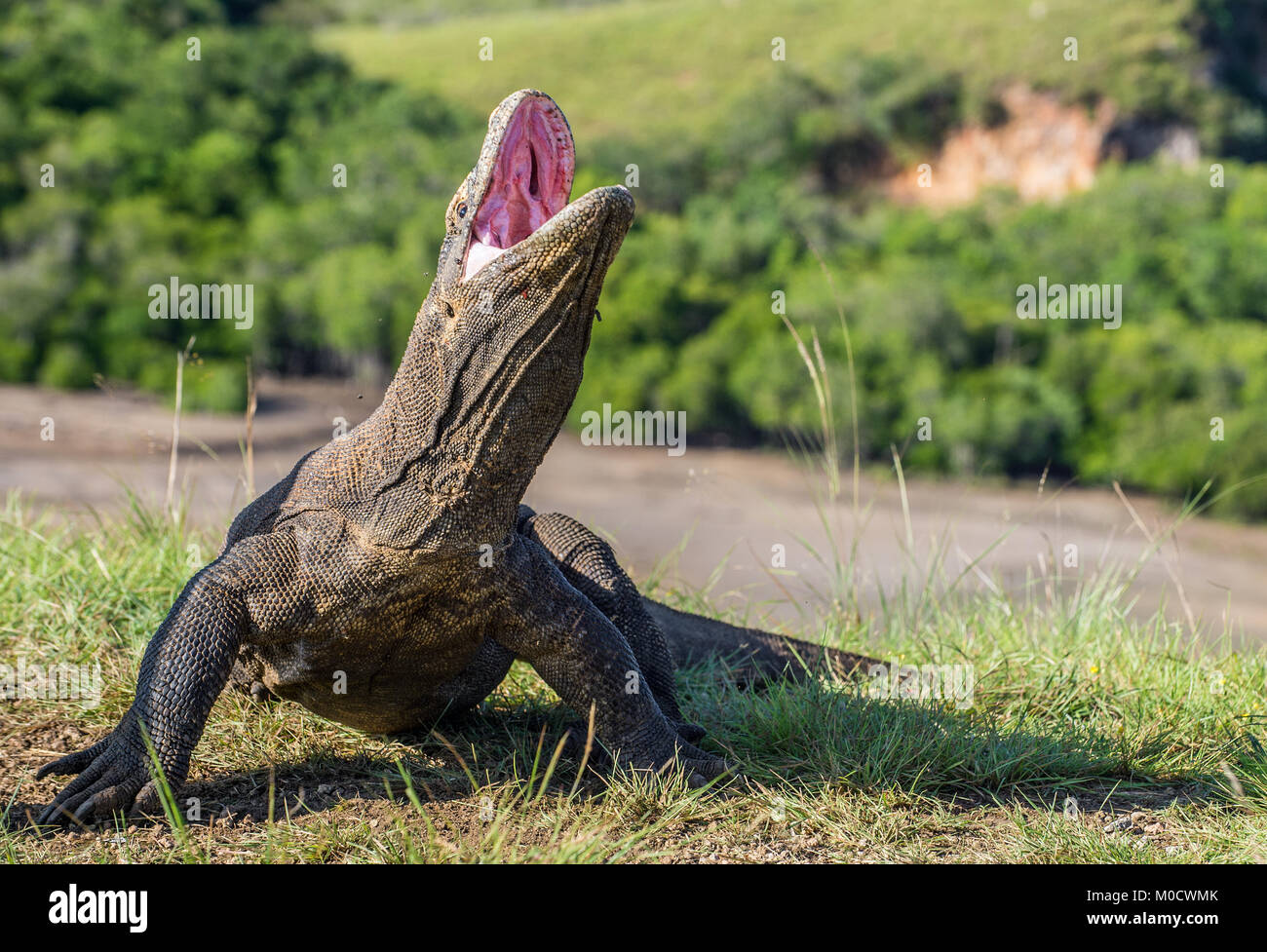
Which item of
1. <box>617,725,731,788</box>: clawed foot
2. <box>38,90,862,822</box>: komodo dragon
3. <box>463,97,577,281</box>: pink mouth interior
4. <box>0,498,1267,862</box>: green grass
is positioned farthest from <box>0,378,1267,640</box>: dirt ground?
<box>463,97,577,281</box>: pink mouth interior

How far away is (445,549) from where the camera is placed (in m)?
2.85

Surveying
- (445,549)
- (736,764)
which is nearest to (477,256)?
(445,549)

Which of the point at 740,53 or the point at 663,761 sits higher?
the point at 740,53

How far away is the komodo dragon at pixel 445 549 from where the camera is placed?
2.66 meters

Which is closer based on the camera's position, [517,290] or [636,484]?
[517,290]

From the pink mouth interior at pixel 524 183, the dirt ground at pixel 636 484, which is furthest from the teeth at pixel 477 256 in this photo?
the dirt ground at pixel 636 484

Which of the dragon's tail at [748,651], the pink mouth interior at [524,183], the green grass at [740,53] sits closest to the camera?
the pink mouth interior at [524,183]

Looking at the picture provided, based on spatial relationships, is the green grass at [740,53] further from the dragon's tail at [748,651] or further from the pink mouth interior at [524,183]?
the pink mouth interior at [524,183]

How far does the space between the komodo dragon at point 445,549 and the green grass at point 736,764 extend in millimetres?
189

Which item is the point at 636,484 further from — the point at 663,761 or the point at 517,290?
the point at 517,290

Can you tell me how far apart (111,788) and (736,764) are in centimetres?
162

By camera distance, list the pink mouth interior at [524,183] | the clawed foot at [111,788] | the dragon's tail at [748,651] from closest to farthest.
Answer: the pink mouth interior at [524,183] < the clawed foot at [111,788] < the dragon's tail at [748,651]

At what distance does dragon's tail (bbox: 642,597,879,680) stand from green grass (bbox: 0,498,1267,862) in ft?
0.62

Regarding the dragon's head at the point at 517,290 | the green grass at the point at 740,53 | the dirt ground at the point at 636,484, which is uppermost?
the green grass at the point at 740,53
